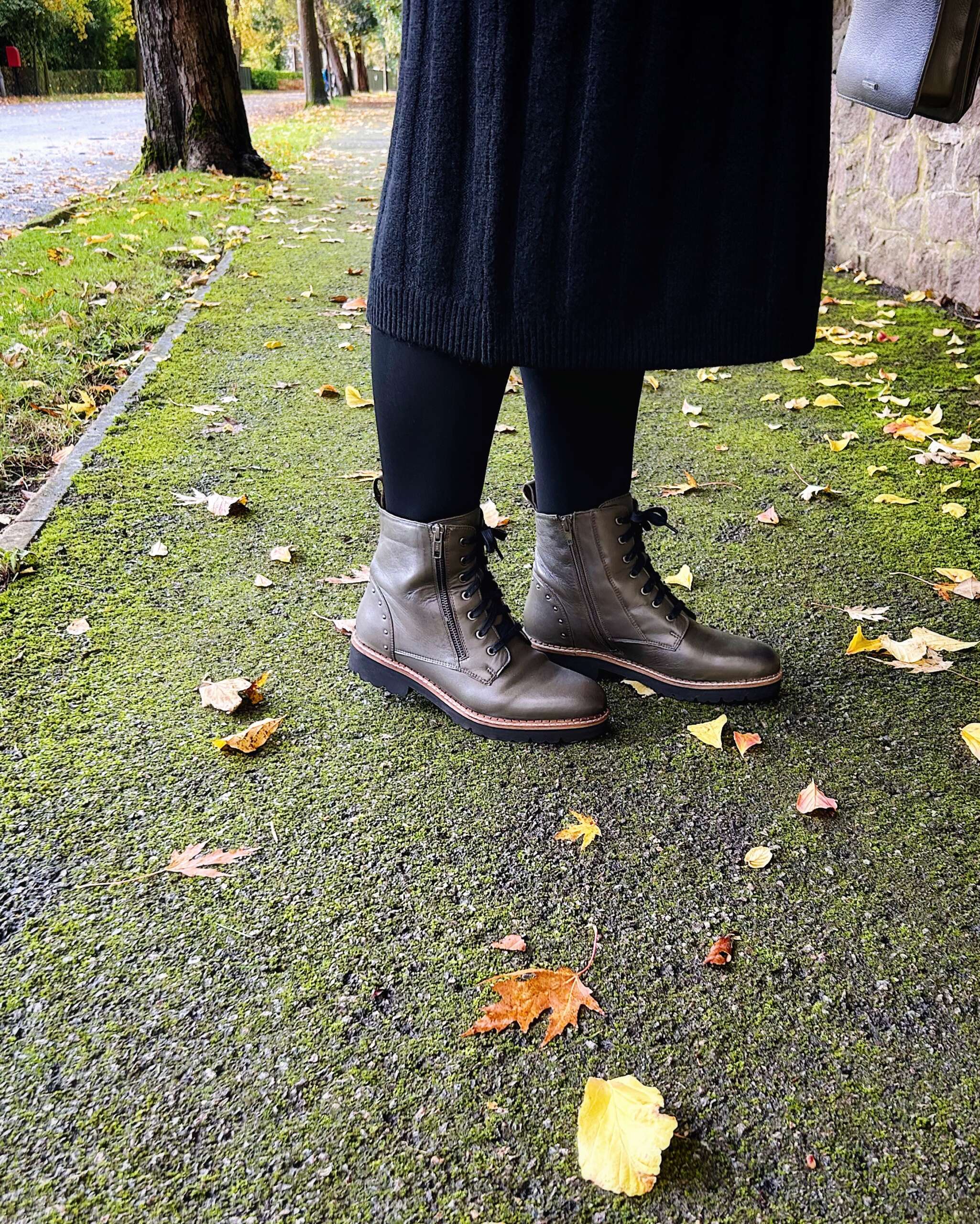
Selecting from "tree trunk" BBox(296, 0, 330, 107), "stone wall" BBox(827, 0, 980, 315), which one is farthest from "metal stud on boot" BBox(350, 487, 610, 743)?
"tree trunk" BBox(296, 0, 330, 107)

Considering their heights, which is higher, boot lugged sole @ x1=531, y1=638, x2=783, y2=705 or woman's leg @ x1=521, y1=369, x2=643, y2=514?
woman's leg @ x1=521, y1=369, x2=643, y2=514

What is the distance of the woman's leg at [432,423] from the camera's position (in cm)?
135

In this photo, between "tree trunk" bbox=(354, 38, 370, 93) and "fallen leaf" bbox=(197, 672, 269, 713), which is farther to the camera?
"tree trunk" bbox=(354, 38, 370, 93)

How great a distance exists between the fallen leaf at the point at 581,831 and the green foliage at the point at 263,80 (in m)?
42.9

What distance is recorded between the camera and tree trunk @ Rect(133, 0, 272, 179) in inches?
280

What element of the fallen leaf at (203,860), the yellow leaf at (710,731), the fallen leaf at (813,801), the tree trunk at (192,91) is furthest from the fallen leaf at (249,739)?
the tree trunk at (192,91)

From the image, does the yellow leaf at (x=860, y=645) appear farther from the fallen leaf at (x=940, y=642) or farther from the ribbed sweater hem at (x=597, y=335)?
the ribbed sweater hem at (x=597, y=335)

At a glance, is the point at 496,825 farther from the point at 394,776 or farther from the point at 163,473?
the point at 163,473

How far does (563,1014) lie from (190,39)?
812 cm

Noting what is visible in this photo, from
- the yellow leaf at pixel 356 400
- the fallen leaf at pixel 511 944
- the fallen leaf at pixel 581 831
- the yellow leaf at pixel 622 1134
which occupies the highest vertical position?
the yellow leaf at pixel 622 1134

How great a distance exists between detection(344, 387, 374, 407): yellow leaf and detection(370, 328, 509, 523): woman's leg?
5.76 ft

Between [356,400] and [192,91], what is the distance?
18.7 feet

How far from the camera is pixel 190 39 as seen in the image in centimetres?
718

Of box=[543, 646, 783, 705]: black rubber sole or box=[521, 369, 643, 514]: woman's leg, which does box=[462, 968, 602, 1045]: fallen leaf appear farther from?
box=[521, 369, 643, 514]: woman's leg
